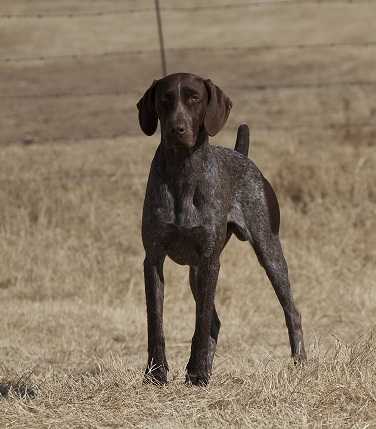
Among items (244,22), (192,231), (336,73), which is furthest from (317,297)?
(244,22)

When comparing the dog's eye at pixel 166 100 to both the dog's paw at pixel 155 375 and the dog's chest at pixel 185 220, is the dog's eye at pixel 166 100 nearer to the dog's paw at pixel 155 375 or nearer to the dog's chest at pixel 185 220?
the dog's chest at pixel 185 220

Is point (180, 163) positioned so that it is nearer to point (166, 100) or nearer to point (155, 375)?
point (166, 100)

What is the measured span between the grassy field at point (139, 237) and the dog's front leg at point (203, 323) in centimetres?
17

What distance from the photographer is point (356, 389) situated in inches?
211

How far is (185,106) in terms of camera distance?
216 inches

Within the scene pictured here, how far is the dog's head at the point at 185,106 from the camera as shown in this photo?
544 centimetres

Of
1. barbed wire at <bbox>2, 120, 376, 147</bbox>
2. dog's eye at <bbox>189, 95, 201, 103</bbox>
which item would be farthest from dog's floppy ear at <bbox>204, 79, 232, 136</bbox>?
barbed wire at <bbox>2, 120, 376, 147</bbox>

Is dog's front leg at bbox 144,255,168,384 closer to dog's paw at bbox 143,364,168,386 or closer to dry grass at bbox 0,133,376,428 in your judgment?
dog's paw at bbox 143,364,168,386

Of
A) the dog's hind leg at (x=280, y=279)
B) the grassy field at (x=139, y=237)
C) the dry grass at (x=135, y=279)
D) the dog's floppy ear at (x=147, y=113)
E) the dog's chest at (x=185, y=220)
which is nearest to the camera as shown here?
the grassy field at (x=139, y=237)

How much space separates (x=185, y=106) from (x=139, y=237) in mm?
5486

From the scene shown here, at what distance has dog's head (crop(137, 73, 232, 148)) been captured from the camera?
214 inches

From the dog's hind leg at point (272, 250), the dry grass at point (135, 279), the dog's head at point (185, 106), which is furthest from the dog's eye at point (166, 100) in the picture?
the dry grass at point (135, 279)

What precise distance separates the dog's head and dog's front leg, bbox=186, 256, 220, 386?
0.67 m

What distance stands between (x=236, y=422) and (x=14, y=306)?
497 cm
